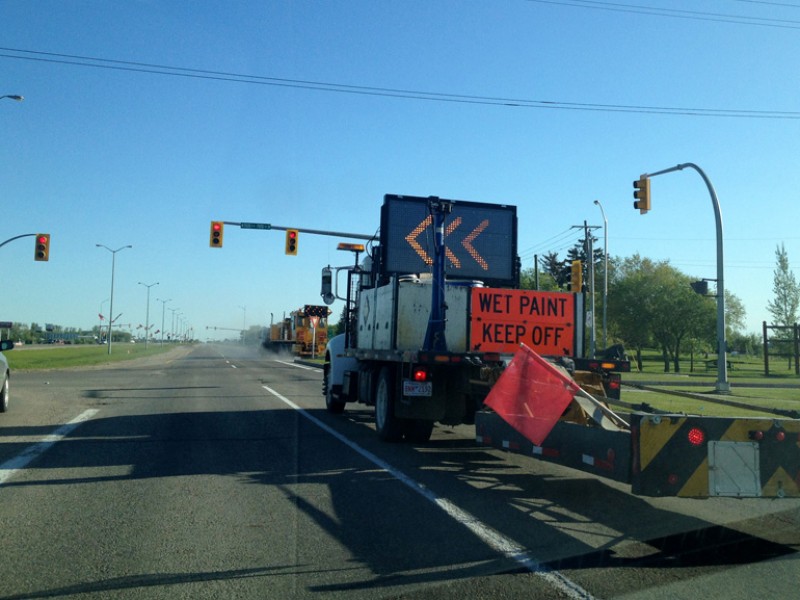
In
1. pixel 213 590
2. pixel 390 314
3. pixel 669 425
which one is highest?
pixel 390 314

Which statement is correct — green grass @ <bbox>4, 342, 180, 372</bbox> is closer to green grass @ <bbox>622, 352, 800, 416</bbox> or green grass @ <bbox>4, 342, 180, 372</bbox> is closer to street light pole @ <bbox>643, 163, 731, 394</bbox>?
green grass @ <bbox>622, 352, 800, 416</bbox>

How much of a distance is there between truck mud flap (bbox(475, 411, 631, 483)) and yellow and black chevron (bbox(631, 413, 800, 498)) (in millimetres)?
193

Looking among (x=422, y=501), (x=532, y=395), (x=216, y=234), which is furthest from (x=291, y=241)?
(x=422, y=501)

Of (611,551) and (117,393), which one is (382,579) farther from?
(117,393)

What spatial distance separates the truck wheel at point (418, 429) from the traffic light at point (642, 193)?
48.9 ft

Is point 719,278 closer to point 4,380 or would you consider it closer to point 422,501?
point 422,501

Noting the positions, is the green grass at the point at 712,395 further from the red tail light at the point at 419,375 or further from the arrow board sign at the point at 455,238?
the arrow board sign at the point at 455,238

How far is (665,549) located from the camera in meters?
5.68

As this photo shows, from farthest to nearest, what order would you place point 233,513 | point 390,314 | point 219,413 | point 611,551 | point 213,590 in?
point 219,413 < point 390,314 < point 233,513 < point 611,551 < point 213,590

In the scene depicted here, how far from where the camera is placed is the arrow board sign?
40.0 ft

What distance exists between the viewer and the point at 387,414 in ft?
35.8

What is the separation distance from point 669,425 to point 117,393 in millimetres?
17880

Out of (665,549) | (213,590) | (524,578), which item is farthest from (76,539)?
(665,549)

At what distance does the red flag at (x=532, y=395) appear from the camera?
7359mm
